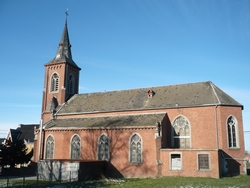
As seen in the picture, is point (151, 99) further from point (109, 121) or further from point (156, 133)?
point (156, 133)

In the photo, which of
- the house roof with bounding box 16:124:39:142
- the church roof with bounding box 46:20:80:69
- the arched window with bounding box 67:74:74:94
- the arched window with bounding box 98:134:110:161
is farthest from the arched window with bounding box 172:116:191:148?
the house roof with bounding box 16:124:39:142

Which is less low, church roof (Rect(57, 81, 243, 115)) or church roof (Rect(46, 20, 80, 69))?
church roof (Rect(46, 20, 80, 69))

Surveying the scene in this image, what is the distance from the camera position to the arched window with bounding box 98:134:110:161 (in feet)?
91.3

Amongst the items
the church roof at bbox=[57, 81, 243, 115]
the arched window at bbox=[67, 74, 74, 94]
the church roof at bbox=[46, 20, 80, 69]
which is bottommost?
the church roof at bbox=[57, 81, 243, 115]

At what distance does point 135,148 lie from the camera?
1044 inches

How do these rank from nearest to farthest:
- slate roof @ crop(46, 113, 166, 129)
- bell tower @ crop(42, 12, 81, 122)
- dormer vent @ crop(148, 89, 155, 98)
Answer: slate roof @ crop(46, 113, 166, 129)
dormer vent @ crop(148, 89, 155, 98)
bell tower @ crop(42, 12, 81, 122)

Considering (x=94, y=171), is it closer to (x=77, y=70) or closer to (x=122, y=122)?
(x=122, y=122)

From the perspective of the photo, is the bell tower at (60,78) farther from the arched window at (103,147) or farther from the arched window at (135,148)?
the arched window at (135,148)

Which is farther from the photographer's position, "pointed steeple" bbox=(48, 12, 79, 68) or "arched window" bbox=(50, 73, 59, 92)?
"pointed steeple" bbox=(48, 12, 79, 68)

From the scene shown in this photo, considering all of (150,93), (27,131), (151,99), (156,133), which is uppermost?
(150,93)

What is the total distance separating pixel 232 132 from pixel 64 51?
27.1 meters

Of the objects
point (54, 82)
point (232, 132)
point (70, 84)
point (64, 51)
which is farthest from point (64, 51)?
point (232, 132)

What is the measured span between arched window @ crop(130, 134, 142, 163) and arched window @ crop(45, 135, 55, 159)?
10294 mm

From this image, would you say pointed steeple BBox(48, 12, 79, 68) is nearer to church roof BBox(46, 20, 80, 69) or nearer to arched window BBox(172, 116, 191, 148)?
church roof BBox(46, 20, 80, 69)
